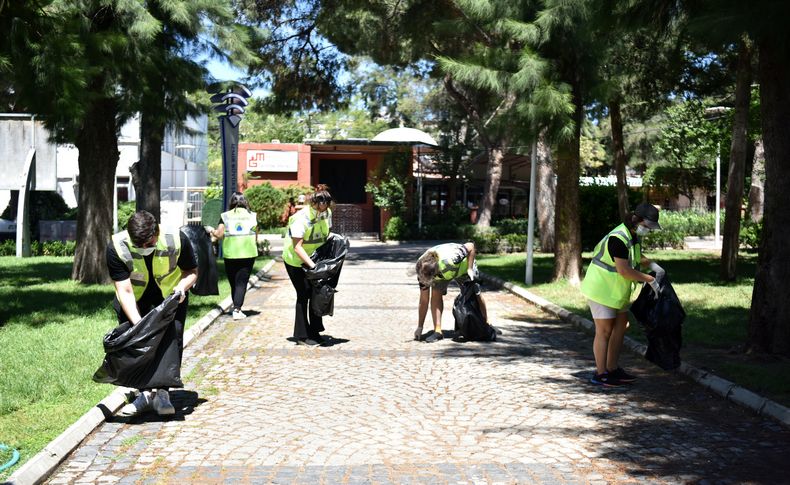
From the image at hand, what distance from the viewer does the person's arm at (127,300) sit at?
6469 millimetres

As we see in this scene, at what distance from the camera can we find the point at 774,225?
361 inches

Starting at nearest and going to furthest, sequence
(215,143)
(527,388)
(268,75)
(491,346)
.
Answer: (527,388) < (491,346) < (268,75) < (215,143)

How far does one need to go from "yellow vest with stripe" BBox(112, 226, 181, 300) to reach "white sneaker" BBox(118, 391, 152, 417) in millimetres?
797

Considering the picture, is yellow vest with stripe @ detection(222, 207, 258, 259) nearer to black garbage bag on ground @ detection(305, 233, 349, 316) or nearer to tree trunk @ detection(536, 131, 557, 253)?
black garbage bag on ground @ detection(305, 233, 349, 316)

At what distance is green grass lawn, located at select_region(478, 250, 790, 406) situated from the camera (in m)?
8.31

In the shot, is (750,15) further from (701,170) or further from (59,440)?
(701,170)

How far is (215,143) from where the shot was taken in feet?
258

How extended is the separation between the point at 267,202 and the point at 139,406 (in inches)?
1214

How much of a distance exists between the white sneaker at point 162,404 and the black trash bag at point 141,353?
357 mm

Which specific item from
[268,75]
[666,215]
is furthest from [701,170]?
[268,75]

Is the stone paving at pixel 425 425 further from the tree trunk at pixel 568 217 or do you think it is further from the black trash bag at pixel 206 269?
the tree trunk at pixel 568 217

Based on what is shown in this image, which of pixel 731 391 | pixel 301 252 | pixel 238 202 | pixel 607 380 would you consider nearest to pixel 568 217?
pixel 238 202

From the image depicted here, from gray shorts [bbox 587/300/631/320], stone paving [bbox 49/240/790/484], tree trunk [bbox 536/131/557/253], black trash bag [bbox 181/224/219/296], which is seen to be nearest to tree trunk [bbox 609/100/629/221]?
tree trunk [bbox 536/131/557/253]

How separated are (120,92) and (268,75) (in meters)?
12.7
